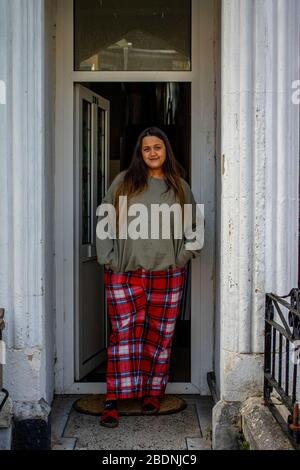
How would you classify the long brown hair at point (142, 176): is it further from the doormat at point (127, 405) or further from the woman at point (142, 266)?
the doormat at point (127, 405)

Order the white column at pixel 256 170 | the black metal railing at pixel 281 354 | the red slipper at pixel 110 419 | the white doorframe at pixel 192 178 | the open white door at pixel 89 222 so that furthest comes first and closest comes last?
the open white door at pixel 89 222
the white doorframe at pixel 192 178
the red slipper at pixel 110 419
the white column at pixel 256 170
the black metal railing at pixel 281 354

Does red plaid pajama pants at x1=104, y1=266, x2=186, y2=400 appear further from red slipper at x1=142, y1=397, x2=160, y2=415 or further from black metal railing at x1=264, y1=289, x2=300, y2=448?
black metal railing at x1=264, y1=289, x2=300, y2=448

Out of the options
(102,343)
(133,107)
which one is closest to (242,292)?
(102,343)

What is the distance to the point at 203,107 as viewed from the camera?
4.27 m

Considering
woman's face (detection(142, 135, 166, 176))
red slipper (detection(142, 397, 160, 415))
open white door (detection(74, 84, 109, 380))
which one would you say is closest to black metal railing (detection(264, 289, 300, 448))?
red slipper (detection(142, 397, 160, 415))

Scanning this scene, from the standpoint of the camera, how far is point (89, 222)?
180 inches

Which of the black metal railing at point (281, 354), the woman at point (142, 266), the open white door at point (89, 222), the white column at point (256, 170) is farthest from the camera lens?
the open white door at point (89, 222)

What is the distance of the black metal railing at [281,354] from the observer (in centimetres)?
292

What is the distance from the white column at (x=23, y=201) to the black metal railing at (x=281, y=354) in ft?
4.00

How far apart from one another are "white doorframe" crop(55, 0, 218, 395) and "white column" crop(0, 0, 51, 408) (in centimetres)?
76

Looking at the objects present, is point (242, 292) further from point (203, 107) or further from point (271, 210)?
point (203, 107)

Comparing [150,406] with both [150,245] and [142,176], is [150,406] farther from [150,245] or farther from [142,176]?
[142,176]


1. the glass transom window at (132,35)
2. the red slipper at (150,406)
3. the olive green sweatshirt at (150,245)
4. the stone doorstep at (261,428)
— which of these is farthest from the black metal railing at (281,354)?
the glass transom window at (132,35)

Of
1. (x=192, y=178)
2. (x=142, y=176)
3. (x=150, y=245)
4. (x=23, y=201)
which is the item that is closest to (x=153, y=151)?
(x=142, y=176)
